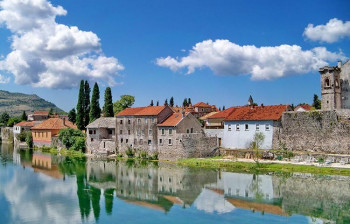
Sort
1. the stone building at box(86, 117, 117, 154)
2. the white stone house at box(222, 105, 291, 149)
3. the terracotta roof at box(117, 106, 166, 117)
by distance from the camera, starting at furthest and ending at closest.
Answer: the stone building at box(86, 117, 117, 154)
the terracotta roof at box(117, 106, 166, 117)
the white stone house at box(222, 105, 291, 149)

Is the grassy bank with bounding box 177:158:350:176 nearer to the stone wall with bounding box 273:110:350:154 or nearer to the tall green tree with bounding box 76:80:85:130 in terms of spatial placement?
the stone wall with bounding box 273:110:350:154

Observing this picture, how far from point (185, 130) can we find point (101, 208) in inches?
906

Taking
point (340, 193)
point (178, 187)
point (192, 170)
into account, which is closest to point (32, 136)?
point (192, 170)

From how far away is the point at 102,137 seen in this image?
5459 centimetres

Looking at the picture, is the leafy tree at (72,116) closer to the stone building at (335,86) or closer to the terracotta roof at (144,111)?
the terracotta roof at (144,111)

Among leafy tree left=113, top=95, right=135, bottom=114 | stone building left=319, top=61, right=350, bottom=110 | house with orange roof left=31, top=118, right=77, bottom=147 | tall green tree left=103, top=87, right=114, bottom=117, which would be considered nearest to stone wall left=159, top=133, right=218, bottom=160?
stone building left=319, top=61, right=350, bottom=110

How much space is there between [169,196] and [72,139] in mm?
34627

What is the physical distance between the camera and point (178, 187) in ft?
101

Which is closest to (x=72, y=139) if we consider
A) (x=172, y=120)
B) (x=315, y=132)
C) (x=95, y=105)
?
(x=95, y=105)

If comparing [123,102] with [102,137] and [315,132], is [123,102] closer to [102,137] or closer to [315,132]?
[102,137]

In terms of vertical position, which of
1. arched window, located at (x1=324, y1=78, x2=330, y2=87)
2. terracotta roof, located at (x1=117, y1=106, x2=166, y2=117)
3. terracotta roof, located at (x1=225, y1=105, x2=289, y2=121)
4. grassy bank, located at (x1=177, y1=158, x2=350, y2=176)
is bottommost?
grassy bank, located at (x1=177, y1=158, x2=350, y2=176)

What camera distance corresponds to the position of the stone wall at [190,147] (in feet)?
145

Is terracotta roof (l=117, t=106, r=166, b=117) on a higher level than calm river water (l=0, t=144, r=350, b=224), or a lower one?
higher

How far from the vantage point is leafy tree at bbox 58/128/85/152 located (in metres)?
56.9
